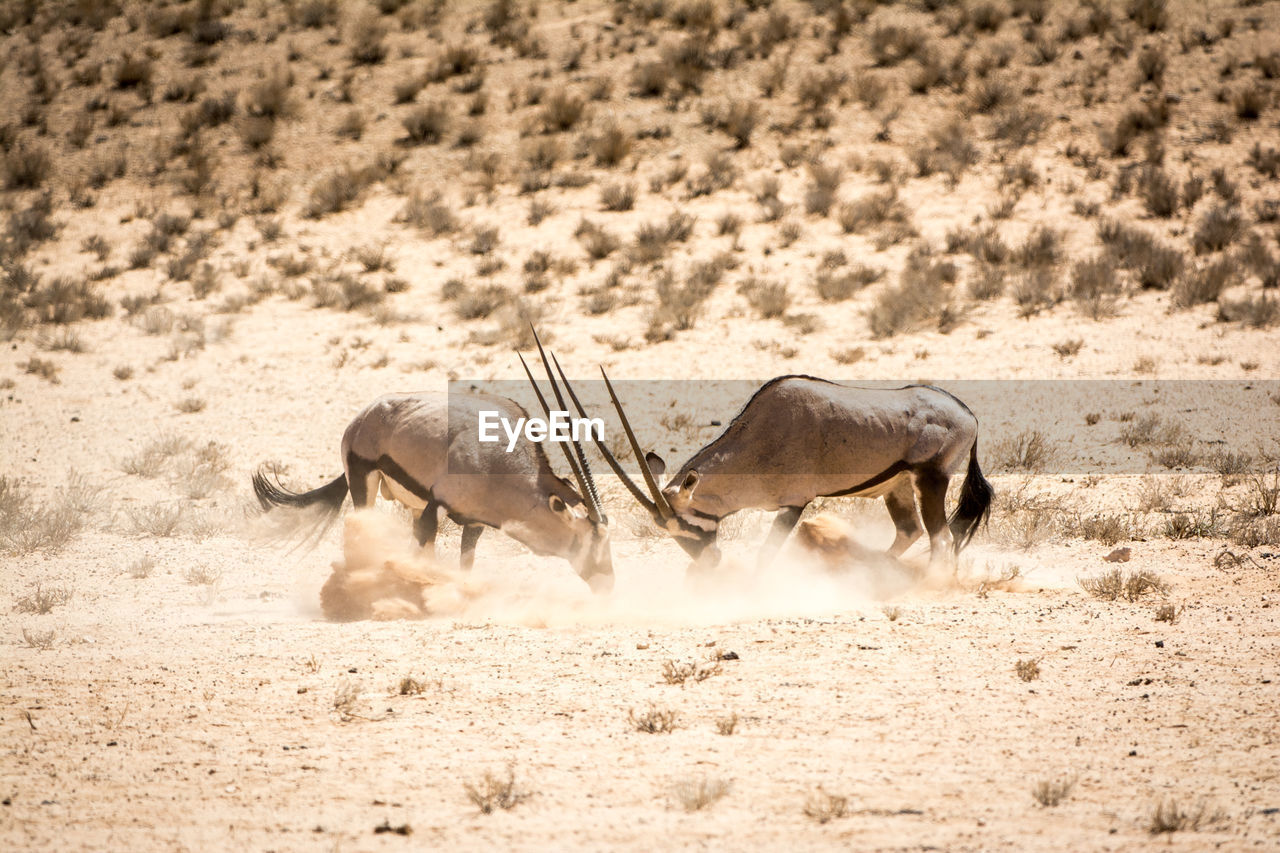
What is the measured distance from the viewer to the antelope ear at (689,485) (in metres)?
8.01

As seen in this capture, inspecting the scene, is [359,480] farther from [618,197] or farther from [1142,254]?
[1142,254]

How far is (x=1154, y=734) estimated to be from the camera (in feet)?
18.0

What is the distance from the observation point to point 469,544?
8523mm

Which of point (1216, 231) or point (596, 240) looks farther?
point (596, 240)

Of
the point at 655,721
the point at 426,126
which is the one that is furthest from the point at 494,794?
the point at 426,126

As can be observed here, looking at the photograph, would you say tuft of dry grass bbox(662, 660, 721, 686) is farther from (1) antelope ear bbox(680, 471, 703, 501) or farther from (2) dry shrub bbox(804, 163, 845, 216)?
(2) dry shrub bbox(804, 163, 845, 216)

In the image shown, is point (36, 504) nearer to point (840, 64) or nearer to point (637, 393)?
point (637, 393)

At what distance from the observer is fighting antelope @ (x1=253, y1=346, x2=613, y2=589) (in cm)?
805

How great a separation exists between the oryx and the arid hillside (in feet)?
1.63

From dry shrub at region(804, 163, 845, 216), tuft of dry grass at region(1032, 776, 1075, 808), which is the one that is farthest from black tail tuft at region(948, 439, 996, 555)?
dry shrub at region(804, 163, 845, 216)

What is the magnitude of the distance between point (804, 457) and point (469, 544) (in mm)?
2482

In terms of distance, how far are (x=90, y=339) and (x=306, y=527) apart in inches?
326

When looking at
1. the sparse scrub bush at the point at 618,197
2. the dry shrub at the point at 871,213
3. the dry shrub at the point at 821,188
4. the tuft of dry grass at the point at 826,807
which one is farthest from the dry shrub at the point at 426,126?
the tuft of dry grass at the point at 826,807

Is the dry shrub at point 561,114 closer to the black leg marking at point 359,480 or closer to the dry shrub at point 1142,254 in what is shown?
the dry shrub at point 1142,254
